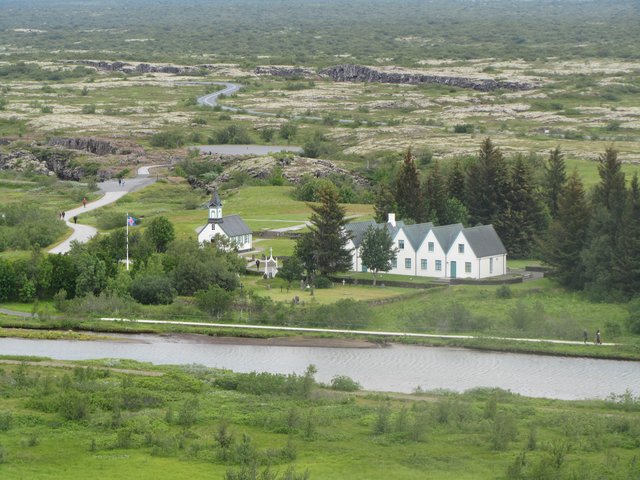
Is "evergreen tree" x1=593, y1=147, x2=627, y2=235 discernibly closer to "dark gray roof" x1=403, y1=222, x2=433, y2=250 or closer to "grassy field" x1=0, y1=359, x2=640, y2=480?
"dark gray roof" x1=403, y1=222, x2=433, y2=250

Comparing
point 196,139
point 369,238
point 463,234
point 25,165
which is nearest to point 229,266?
point 369,238

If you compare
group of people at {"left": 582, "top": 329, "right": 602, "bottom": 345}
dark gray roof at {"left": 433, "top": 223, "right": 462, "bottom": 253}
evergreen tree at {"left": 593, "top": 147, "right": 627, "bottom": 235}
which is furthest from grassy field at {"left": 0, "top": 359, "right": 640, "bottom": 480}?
dark gray roof at {"left": 433, "top": 223, "right": 462, "bottom": 253}

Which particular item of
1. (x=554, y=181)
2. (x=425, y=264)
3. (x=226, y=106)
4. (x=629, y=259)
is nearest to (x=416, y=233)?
A: (x=425, y=264)

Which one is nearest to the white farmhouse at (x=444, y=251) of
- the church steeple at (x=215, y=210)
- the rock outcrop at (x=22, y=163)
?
the church steeple at (x=215, y=210)

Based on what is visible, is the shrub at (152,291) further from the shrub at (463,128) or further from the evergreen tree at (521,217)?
the shrub at (463,128)

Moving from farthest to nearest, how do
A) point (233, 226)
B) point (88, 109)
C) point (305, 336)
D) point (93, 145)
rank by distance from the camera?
point (88, 109)
point (93, 145)
point (233, 226)
point (305, 336)

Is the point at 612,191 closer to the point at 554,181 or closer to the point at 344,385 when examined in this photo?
the point at 554,181
